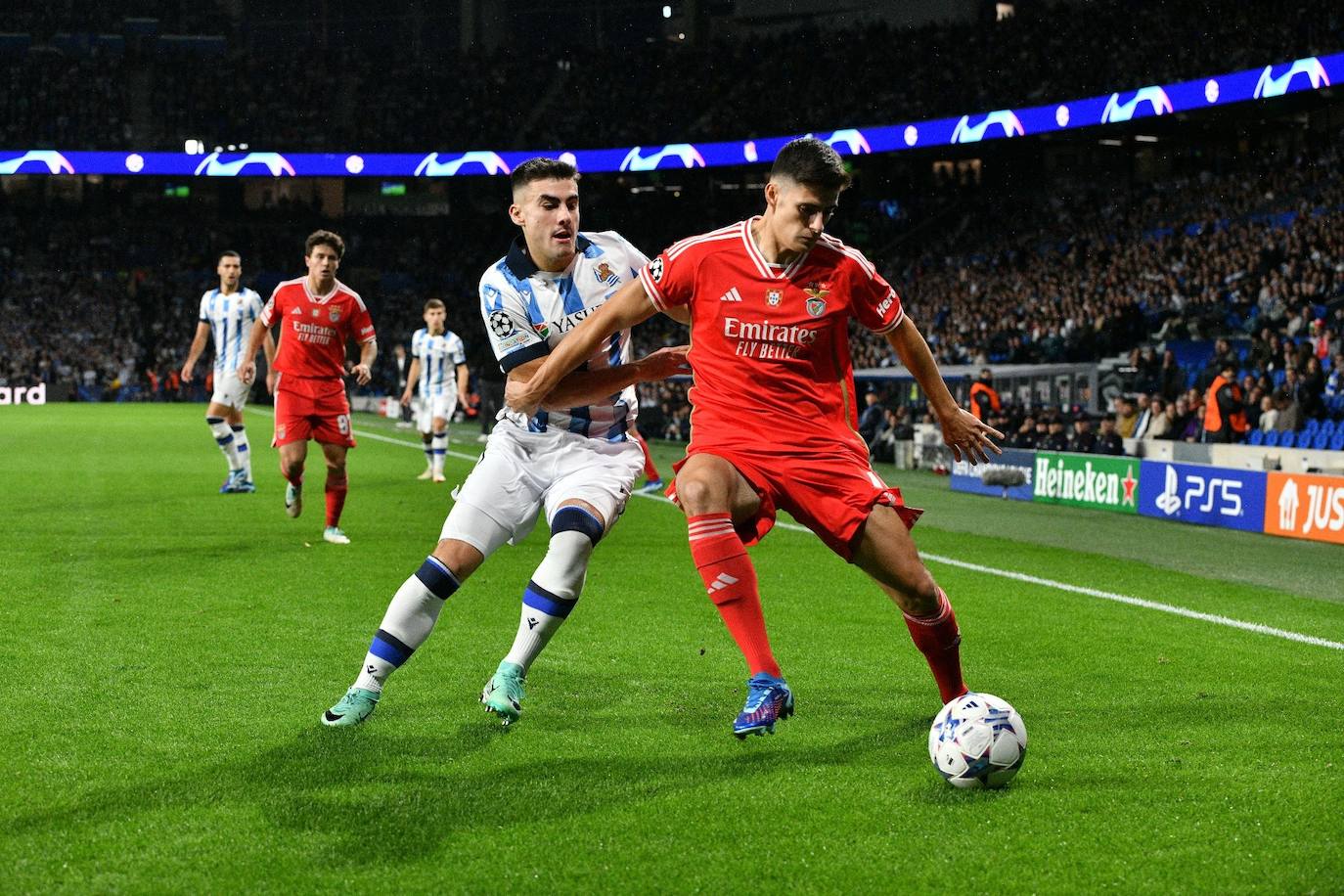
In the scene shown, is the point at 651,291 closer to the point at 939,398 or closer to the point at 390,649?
the point at 939,398

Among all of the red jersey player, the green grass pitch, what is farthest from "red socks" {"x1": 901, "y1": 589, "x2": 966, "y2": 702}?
the green grass pitch

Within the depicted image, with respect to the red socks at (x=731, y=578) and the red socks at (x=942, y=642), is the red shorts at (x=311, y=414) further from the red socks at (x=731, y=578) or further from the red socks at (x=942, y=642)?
the red socks at (x=942, y=642)

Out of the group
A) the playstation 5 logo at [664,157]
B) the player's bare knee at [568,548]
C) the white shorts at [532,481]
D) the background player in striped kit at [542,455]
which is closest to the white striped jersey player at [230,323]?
the background player in striped kit at [542,455]

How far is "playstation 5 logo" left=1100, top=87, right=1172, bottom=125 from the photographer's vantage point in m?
31.0

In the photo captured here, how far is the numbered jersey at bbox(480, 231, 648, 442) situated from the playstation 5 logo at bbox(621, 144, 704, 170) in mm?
38289

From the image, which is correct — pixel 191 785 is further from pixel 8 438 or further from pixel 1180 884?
pixel 8 438

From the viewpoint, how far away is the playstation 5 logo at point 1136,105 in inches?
1219

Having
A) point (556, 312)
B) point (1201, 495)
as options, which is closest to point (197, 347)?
point (1201, 495)

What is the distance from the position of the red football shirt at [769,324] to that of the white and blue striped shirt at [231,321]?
37.0 feet

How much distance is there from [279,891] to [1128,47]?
34849mm

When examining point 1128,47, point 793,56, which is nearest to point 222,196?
point 793,56

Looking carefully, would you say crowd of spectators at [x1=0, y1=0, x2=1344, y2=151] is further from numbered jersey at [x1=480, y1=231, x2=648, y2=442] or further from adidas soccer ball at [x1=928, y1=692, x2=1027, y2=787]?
adidas soccer ball at [x1=928, y1=692, x2=1027, y2=787]

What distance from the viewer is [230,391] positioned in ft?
50.1

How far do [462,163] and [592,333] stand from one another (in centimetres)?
4400
